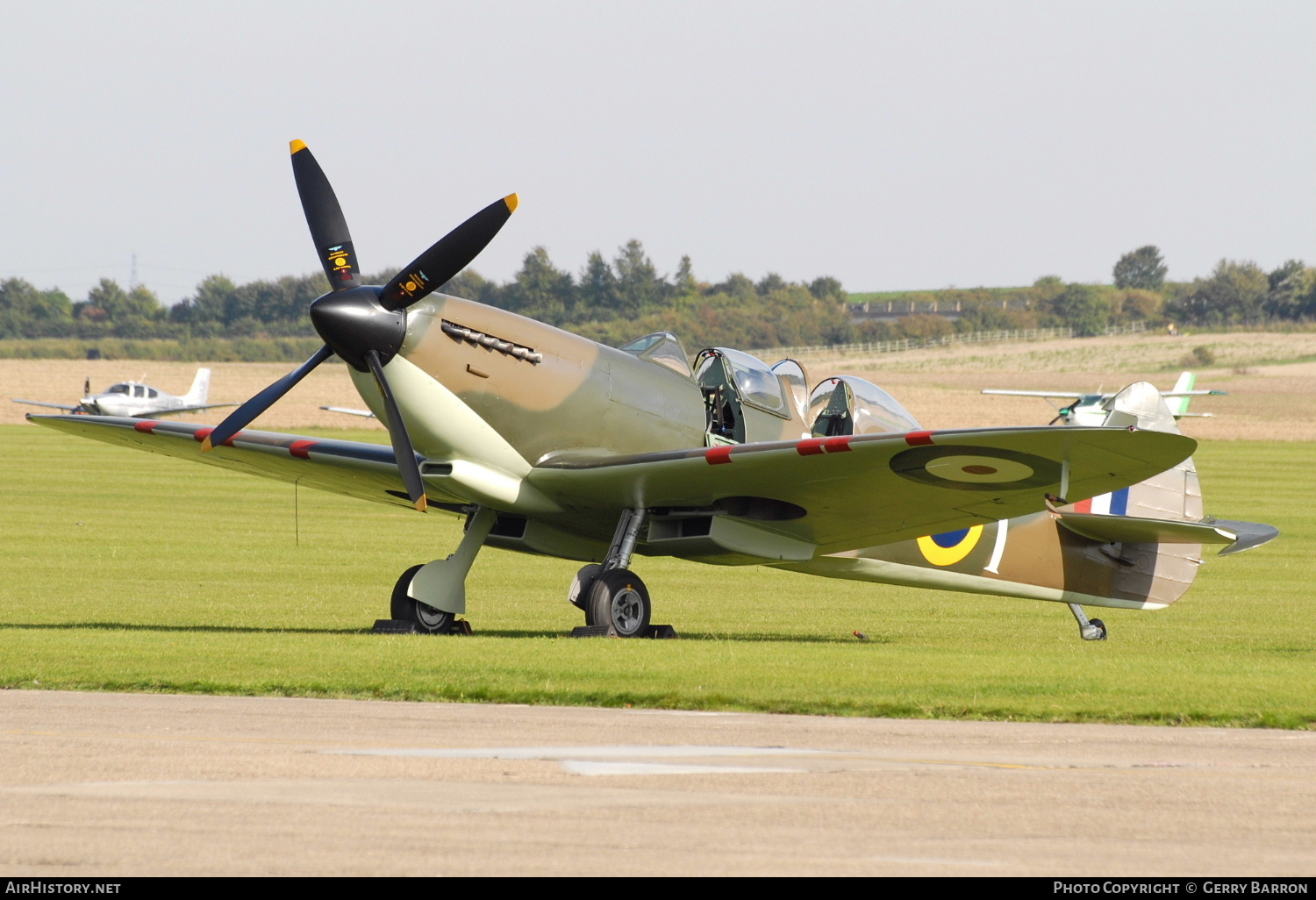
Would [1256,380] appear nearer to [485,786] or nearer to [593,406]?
[593,406]

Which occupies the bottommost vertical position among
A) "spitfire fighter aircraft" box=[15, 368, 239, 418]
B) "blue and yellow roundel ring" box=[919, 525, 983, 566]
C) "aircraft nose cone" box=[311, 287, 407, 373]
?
"spitfire fighter aircraft" box=[15, 368, 239, 418]

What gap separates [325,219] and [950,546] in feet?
21.9

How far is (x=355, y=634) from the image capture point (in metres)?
13.0

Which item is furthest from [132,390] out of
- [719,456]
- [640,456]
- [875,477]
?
[875,477]

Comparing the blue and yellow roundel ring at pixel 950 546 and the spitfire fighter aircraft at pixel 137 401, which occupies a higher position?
the blue and yellow roundel ring at pixel 950 546

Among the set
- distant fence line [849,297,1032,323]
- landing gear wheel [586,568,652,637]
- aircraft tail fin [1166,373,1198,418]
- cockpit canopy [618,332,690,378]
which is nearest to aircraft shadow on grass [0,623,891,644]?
landing gear wheel [586,568,652,637]

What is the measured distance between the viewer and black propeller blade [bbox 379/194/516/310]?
1179 cm

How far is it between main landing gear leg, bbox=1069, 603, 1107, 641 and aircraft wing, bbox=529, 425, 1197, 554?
277 centimetres

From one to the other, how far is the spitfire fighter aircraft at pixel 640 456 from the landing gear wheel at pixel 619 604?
2cm

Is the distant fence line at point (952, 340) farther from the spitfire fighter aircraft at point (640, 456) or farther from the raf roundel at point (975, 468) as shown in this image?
the raf roundel at point (975, 468)

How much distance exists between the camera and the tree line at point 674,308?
119m

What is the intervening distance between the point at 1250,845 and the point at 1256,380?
8776 cm

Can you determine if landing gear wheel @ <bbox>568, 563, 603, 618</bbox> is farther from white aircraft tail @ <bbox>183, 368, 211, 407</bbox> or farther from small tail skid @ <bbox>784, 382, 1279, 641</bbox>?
white aircraft tail @ <bbox>183, 368, 211, 407</bbox>

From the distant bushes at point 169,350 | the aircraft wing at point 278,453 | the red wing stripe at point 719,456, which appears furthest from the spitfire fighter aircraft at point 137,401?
the red wing stripe at point 719,456
